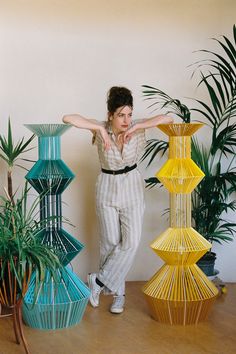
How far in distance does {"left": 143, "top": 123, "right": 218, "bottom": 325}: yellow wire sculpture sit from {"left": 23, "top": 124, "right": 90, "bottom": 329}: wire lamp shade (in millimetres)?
512

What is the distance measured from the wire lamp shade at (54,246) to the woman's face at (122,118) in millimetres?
332

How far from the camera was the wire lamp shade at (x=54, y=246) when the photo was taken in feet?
14.1

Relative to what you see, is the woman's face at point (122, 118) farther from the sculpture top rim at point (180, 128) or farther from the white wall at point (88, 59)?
the white wall at point (88, 59)

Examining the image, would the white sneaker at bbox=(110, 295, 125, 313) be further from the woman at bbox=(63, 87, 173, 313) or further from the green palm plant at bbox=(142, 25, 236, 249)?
the green palm plant at bbox=(142, 25, 236, 249)

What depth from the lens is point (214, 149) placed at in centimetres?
508

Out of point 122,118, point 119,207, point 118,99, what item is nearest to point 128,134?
point 122,118

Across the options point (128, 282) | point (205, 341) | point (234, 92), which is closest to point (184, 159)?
point (234, 92)

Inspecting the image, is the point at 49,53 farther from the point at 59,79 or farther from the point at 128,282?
the point at 128,282

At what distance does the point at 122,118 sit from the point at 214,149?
953 mm

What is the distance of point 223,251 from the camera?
219 inches

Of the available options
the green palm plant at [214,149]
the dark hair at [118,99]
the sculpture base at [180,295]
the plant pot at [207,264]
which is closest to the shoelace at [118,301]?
the sculpture base at [180,295]

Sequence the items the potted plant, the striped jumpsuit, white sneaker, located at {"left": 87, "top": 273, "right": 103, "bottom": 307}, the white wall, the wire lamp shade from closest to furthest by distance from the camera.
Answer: the wire lamp shade, the striped jumpsuit, white sneaker, located at {"left": 87, "top": 273, "right": 103, "bottom": 307}, the potted plant, the white wall

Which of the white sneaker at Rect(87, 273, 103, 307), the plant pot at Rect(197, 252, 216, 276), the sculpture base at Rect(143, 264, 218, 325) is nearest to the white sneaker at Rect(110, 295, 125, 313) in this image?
the white sneaker at Rect(87, 273, 103, 307)

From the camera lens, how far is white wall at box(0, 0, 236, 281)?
17.2 feet
